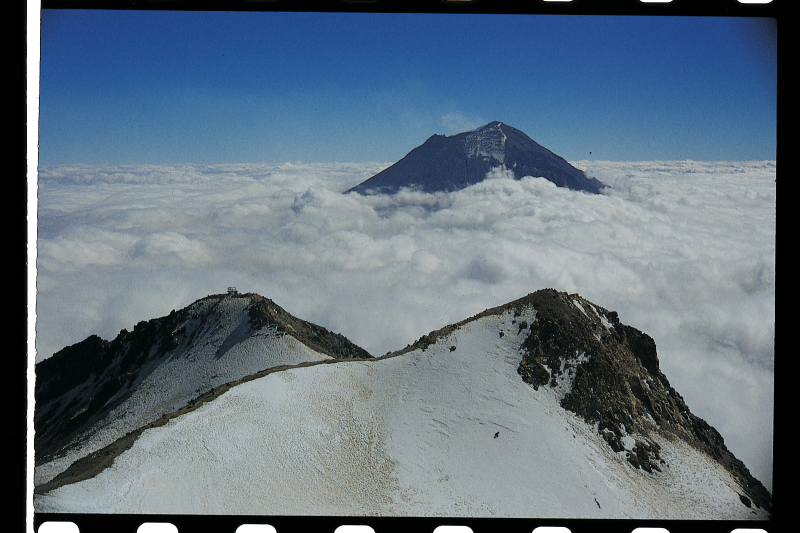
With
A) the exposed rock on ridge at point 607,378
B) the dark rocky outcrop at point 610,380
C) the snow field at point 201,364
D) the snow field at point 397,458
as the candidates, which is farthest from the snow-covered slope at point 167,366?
the dark rocky outcrop at point 610,380

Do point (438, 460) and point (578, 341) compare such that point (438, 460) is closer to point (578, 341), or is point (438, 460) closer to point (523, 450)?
point (523, 450)

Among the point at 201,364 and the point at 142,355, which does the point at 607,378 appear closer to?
the point at 201,364

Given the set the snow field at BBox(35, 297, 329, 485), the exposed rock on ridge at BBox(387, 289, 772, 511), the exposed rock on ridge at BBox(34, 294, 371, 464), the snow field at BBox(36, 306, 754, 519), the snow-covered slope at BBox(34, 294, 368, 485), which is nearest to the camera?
the snow field at BBox(36, 306, 754, 519)

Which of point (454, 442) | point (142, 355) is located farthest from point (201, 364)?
point (454, 442)

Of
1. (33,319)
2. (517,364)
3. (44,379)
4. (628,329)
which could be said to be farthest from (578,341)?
(44,379)

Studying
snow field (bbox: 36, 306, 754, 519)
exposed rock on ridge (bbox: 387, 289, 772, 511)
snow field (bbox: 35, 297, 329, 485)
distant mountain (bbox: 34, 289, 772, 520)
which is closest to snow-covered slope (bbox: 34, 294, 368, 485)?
snow field (bbox: 35, 297, 329, 485)

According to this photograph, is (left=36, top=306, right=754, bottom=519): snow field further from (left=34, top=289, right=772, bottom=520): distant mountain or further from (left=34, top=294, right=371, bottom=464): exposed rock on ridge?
(left=34, top=294, right=371, bottom=464): exposed rock on ridge

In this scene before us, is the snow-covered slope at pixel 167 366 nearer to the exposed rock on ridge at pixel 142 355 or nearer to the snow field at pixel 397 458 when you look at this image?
the exposed rock on ridge at pixel 142 355
